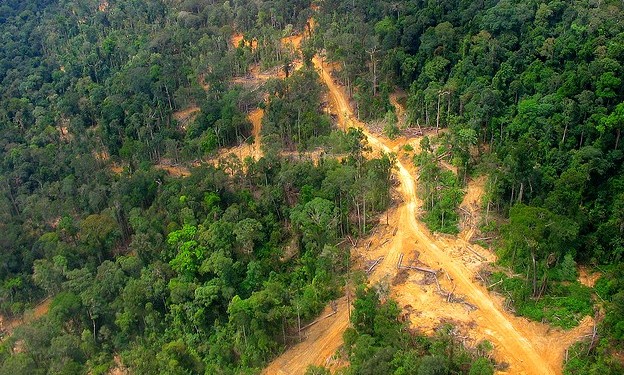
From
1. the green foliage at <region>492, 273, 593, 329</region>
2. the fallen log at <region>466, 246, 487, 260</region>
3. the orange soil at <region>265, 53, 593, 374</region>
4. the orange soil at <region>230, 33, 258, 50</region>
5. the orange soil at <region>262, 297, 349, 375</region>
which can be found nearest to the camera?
the orange soil at <region>265, 53, 593, 374</region>

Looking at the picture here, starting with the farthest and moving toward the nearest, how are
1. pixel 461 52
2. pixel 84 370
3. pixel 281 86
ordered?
pixel 281 86 < pixel 461 52 < pixel 84 370

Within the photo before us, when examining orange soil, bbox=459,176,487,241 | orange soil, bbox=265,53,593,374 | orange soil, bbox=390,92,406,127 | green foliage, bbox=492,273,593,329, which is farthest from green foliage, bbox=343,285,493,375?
orange soil, bbox=390,92,406,127

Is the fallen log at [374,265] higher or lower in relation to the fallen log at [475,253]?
lower

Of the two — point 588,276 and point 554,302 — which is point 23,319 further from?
point 588,276

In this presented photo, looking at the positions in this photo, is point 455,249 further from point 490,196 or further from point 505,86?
point 505,86

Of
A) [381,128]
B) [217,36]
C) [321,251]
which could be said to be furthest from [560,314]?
[217,36]

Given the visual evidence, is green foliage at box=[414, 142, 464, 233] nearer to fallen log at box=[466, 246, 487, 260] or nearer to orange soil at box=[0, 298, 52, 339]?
fallen log at box=[466, 246, 487, 260]

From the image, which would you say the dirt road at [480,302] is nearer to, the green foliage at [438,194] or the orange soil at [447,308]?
the orange soil at [447,308]

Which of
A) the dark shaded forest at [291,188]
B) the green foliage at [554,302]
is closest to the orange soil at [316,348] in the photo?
the dark shaded forest at [291,188]
